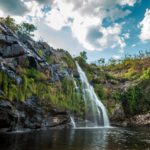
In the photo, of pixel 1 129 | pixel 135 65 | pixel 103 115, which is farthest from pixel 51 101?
pixel 135 65

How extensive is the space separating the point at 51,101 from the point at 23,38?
53.9ft

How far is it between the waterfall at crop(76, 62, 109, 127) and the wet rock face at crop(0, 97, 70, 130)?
905cm

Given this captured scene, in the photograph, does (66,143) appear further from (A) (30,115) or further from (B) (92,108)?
(B) (92,108)

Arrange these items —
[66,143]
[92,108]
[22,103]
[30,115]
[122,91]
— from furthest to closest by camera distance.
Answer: [122,91]
[92,108]
[30,115]
[22,103]
[66,143]

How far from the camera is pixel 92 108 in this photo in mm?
64250

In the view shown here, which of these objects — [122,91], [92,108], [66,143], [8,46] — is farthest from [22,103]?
[122,91]

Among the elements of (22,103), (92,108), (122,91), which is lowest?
(22,103)

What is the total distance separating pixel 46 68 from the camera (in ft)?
182

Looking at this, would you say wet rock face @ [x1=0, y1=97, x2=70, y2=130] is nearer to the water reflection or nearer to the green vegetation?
the water reflection

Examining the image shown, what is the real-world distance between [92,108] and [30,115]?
22577mm

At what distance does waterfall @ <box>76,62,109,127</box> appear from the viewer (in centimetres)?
6147

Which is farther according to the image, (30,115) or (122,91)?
(122,91)

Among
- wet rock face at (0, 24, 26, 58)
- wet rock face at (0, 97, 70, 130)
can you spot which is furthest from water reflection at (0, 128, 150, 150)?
wet rock face at (0, 24, 26, 58)

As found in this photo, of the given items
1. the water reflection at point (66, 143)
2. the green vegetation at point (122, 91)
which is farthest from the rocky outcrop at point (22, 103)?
the green vegetation at point (122, 91)
